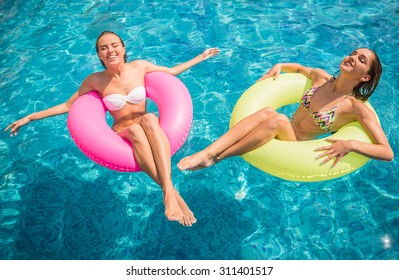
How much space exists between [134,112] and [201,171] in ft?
3.51

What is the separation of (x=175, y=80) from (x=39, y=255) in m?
2.33

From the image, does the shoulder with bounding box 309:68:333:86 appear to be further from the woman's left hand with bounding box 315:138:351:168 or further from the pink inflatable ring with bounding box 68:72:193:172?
the pink inflatable ring with bounding box 68:72:193:172

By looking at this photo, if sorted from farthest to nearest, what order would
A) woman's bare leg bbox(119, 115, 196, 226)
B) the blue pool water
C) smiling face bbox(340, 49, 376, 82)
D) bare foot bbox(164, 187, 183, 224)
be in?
the blue pool water
smiling face bbox(340, 49, 376, 82)
woman's bare leg bbox(119, 115, 196, 226)
bare foot bbox(164, 187, 183, 224)

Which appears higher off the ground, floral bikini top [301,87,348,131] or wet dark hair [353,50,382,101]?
wet dark hair [353,50,382,101]

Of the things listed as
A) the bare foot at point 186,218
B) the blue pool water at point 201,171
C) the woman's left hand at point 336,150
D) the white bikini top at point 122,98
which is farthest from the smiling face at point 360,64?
the white bikini top at point 122,98

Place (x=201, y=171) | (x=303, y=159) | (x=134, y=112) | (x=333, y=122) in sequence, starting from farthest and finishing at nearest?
(x=201, y=171), (x=134, y=112), (x=333, y=122), (x=303, y=159)

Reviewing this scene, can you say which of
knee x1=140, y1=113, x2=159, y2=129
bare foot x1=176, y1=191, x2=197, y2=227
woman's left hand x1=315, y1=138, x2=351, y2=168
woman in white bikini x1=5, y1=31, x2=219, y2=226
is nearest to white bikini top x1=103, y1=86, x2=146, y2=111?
woman in white bikini x1=5, y1=31, x2=219, y2=226

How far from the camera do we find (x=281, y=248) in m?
3.63

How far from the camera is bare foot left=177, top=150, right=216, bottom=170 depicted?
3082 mm

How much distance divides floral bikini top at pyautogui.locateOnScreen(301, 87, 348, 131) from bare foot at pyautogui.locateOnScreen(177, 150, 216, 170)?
3.88 feet

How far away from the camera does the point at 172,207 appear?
2977 millimetres

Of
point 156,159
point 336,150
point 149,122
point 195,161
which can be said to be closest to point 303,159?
point 336,150

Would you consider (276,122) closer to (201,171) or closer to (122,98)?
(201,171)

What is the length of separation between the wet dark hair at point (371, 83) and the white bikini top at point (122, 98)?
218 centimetres
